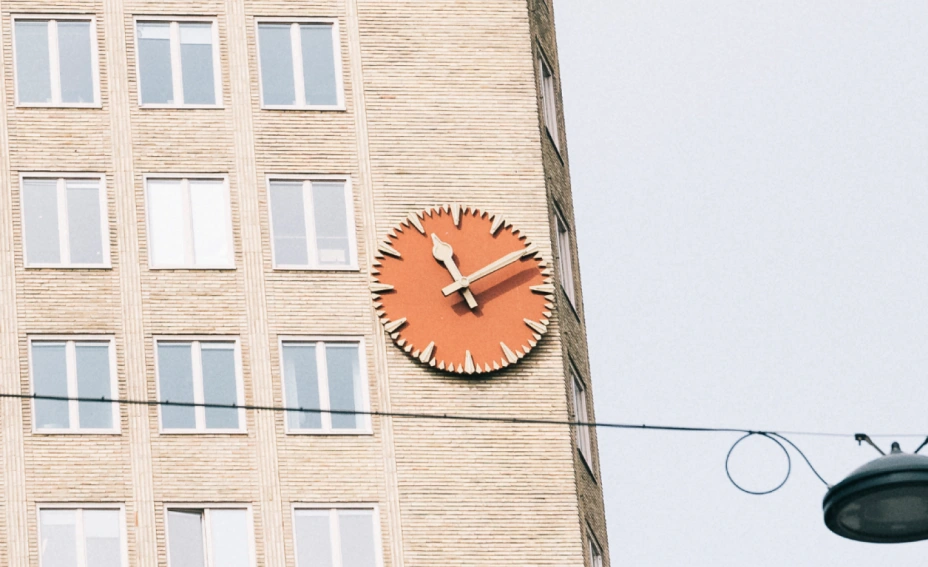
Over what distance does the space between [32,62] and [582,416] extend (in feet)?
41.2

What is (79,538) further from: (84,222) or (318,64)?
(318,64)

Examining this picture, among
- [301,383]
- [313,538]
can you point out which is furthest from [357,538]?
[301,383]

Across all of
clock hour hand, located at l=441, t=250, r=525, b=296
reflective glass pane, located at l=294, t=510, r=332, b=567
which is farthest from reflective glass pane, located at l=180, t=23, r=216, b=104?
reflective glass pane, located at l=294, t=510, r=332, b=567

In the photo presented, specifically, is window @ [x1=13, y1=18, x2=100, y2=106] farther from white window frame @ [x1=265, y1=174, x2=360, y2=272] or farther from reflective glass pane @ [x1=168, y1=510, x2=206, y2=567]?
reflective glass pane @ [x1=168, y1=510, x2=206, y2=567]

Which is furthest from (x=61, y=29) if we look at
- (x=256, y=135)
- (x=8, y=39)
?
(x=256, y=135)

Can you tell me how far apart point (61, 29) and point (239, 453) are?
930 centimetres

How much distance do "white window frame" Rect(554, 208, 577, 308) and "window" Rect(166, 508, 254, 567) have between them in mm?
8483

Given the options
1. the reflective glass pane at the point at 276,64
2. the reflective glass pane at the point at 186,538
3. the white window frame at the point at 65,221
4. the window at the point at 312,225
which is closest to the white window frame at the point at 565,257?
the window at the point at 312,225

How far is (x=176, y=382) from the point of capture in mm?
46750

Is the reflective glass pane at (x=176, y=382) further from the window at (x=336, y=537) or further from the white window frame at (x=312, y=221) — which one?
the window at (x=336, y=537)

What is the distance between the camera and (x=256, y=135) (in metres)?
49.1

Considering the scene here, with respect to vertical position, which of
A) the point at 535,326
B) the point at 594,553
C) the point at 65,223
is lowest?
the point at 594,553

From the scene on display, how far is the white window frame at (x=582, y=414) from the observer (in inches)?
1951

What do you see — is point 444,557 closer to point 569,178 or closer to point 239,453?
point 239,453
